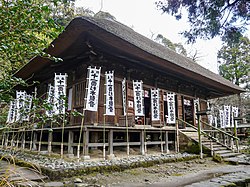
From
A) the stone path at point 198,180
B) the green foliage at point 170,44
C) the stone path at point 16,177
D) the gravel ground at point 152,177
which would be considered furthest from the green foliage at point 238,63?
the stone path at point 16,177

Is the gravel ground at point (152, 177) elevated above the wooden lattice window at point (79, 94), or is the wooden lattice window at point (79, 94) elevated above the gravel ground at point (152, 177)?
the wooden lattice window at point (79, 94)

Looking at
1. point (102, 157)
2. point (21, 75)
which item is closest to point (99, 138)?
point (102, 157)

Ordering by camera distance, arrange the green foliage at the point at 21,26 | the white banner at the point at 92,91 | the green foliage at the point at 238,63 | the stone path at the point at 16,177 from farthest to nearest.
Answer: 1. the green foliage at the point at 238,63
2. the white banner at the point at 92,91
3. the green foliage at the point at 21,26
4. the stone path at the point at 16,177

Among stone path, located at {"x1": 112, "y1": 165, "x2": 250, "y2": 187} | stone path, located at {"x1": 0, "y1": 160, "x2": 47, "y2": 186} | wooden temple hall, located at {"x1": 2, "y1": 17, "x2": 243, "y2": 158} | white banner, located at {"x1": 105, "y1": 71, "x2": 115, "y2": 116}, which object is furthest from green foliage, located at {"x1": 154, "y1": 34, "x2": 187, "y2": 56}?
stone path, located at {"x1": 0, "y1": 160, "x2": 47, "y2": 186}

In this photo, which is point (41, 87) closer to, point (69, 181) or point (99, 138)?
point (99, 138)

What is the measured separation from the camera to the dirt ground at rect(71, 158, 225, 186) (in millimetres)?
4030

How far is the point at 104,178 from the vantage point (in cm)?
425

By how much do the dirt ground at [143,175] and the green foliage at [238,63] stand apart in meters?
17.2

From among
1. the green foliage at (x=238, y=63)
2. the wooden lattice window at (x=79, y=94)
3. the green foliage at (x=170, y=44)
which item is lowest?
the wooden lattice window at (x=79, y=94)

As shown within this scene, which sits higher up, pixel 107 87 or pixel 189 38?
pixel 189 38

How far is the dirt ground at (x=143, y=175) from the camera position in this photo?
13.2ft

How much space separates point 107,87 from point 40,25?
3.82 m

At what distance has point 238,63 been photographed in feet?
66.1

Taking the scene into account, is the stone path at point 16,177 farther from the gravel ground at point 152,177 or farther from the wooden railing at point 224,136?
the wooden railing at point 224,136
